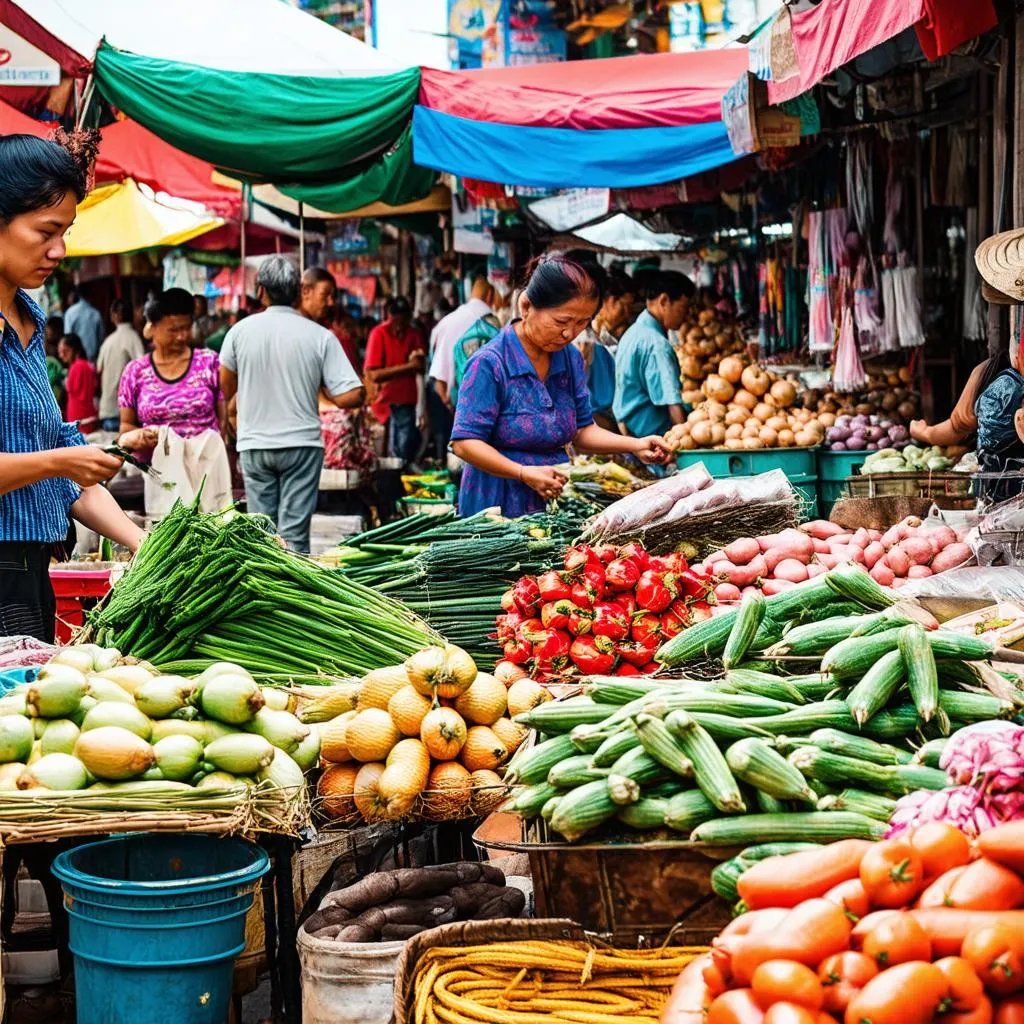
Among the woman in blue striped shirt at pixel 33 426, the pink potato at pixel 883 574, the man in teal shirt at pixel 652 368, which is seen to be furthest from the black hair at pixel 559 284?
the man in teal shirt at pixel 652 368

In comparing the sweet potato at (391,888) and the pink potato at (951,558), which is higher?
the pink potato at (951,558)

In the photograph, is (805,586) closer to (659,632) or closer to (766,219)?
(659,632)

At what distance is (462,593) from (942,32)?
9.51 ft

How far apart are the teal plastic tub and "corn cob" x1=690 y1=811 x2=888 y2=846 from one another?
241 inches

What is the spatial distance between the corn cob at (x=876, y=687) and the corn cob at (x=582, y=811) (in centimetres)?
61

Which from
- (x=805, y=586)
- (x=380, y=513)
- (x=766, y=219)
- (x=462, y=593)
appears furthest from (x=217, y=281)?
(x=805, y=586)

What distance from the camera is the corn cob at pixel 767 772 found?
278cm

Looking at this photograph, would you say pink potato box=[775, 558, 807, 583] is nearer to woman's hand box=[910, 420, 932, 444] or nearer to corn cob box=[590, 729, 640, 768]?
corn cob box=[590, 729, 640, 768]

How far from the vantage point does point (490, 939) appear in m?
2.94

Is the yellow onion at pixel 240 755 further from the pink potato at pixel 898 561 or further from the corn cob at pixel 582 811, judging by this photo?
the pink potato at pixel 898 561

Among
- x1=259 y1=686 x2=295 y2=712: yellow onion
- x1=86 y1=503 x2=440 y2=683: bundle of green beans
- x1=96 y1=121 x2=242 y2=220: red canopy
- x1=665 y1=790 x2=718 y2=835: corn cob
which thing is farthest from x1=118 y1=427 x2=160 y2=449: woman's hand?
x1=96 y1=121 x2=242 y2=220: red canopy

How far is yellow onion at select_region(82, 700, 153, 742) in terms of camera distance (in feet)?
11.3

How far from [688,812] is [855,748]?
0.43 meters

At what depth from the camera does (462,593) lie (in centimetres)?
528
